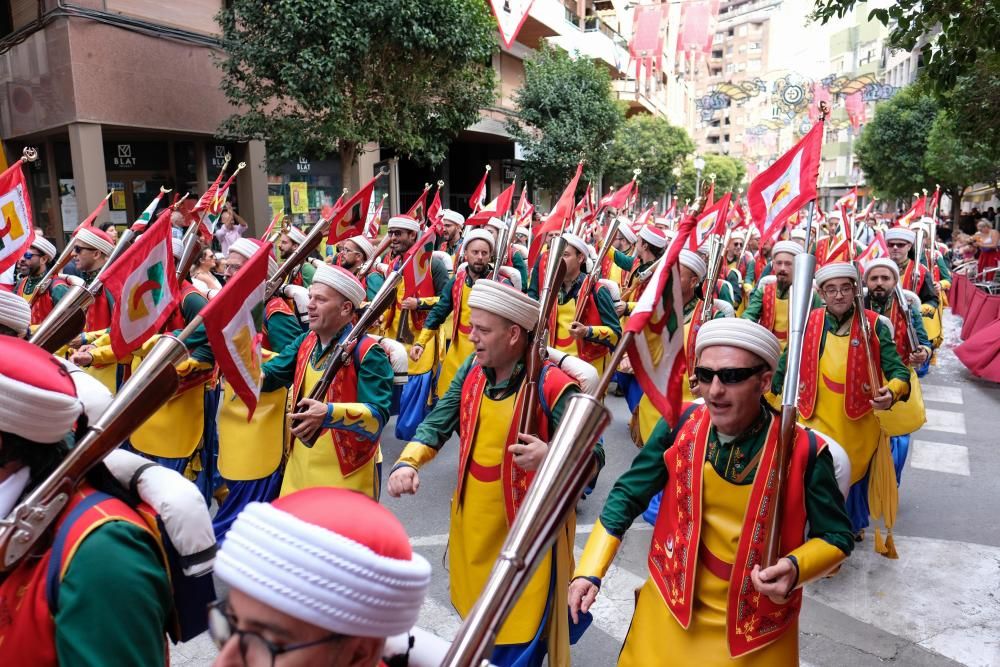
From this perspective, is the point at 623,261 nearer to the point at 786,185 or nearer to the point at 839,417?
the point at 839,417

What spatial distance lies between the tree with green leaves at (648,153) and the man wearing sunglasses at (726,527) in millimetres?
27829

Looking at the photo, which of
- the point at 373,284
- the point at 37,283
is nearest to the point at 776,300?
the point at 373,284

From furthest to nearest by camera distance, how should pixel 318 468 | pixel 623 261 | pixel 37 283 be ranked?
pixel 623 261
pixel 37 283
pixel 318 468

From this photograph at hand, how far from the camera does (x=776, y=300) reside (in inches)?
283

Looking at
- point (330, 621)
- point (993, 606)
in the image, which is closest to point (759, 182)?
point (993, 606)

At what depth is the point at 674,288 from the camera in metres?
2.70

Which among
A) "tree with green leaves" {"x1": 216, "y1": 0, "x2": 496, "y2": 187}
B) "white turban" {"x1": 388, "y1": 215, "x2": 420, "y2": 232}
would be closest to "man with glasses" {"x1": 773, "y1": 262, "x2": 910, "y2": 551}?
"white turban" {"x1": 388, "y1": 215, "x2": 420, "y2": 232}

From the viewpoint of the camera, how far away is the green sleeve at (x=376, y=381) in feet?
13.1

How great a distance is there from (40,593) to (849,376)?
4448mm

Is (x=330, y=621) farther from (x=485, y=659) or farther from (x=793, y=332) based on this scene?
(x=793, y=332)

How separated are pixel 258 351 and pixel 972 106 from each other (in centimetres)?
768

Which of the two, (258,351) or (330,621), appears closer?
(330,621)

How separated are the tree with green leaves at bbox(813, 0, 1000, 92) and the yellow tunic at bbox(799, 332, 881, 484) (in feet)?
6.19

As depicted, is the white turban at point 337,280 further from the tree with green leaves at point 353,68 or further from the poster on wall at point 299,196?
the poster on wall at point 299,196
